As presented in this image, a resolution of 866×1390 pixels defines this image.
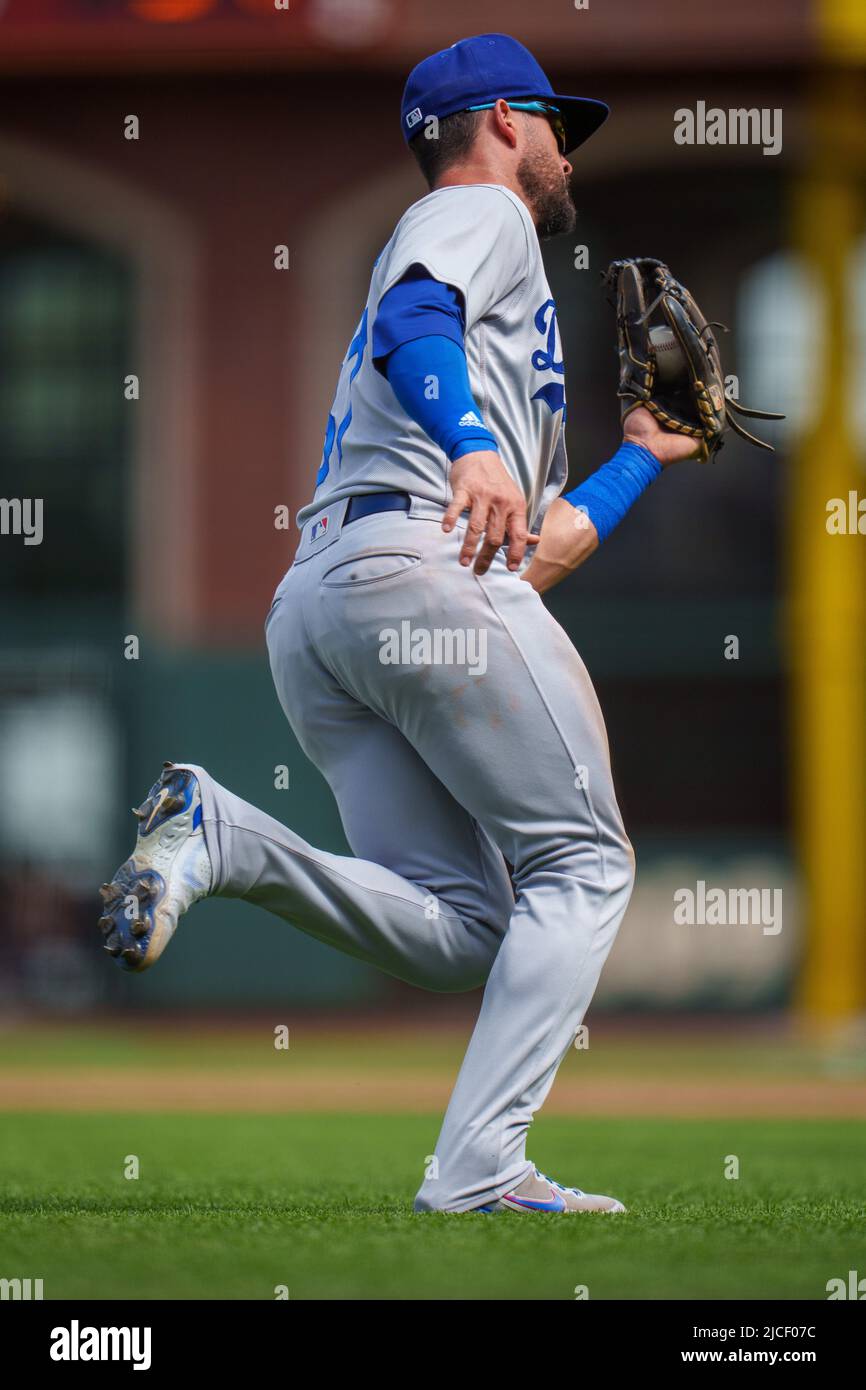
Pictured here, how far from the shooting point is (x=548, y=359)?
12.4 feet

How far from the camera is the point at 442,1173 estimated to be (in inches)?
136

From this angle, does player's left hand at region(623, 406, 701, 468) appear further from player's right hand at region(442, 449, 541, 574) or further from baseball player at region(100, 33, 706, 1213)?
player's right hand at region(442, 449, 541, 574)

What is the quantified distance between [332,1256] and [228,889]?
745 mm

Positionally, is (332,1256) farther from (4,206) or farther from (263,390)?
(4,206)

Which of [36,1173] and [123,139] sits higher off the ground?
[123,139]

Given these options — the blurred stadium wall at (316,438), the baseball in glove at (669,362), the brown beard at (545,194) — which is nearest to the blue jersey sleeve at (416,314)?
the brown beard at (545,194)

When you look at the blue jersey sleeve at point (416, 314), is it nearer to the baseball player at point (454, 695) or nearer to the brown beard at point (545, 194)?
the baseball player at point (454, 695)

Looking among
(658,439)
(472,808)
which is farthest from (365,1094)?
Result: (472,808)

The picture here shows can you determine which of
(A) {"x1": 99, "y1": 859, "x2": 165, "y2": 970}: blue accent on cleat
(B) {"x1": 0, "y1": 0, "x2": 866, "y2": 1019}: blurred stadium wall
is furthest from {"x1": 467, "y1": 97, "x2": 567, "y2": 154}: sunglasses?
(B) {"x1": 0, "y1": 0, "x2": 866, "y2": 1019}: blurred stadium wall

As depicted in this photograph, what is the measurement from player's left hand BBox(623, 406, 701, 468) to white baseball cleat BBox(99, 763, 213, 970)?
4.23 ft

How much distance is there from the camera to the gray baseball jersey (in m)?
3.51

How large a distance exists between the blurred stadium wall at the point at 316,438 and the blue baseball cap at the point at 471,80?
10836mm

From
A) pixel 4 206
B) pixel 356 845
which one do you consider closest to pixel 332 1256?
pixel 356 845

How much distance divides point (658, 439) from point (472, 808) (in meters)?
1.04
